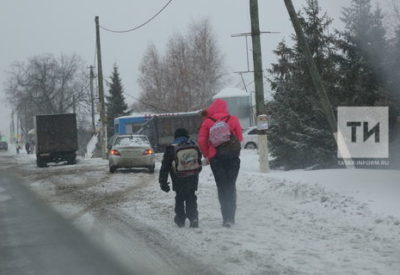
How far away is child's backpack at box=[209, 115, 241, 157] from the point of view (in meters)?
7.69

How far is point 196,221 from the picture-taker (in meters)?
7.85

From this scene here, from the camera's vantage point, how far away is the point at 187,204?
792 centimetres

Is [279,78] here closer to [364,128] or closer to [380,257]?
[364,128]

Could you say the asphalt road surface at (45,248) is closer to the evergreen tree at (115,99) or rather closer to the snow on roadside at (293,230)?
the snow on roadside at (293,230)

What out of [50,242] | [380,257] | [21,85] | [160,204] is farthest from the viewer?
[21,85]

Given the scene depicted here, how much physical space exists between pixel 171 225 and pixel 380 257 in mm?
3388

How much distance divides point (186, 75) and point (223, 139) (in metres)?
49.4

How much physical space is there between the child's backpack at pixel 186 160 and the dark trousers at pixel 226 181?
0.87 feet

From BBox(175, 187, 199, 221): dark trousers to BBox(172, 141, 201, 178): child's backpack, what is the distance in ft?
0.81

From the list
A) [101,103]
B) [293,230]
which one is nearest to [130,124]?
[101,103]

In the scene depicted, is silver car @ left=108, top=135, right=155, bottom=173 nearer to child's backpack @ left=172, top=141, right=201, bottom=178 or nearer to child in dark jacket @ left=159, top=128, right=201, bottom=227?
child in dark jacket @ left=159, top=128, right=201, bottom=227

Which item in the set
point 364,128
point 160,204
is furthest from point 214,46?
point 160,204

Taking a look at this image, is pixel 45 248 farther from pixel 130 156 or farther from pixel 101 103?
pixel 101 103

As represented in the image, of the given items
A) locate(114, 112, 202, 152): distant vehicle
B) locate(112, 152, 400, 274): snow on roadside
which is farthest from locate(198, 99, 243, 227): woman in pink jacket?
locate(114, 112, 202, 152): distant vehicle
